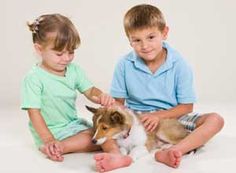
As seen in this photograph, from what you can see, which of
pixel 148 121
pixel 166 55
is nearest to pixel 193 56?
pixel 166 55

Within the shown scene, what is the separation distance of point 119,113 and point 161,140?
24cm

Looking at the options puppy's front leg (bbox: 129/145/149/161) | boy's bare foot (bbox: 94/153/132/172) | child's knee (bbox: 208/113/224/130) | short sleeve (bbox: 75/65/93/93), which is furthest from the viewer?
short sleeve (bbox: 75/65/93/93)

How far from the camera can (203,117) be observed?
2.11 meters

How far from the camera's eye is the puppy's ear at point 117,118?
6.33 ft

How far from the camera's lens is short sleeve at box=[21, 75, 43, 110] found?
6.66 ft

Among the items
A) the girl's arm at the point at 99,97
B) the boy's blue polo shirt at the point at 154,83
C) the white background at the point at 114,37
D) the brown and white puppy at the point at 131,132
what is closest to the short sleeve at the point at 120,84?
the boy's blue polo shirt at the point at 154,83

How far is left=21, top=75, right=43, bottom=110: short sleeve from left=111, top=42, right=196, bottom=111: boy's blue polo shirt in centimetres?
35

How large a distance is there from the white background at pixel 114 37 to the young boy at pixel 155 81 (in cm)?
88

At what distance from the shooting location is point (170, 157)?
1879 mm

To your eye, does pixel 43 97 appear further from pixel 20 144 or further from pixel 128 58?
pixel 128 58

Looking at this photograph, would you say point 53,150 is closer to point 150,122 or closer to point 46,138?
point 46,138

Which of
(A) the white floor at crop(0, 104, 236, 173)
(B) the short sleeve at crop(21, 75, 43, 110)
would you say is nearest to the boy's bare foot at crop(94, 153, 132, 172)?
(A) the white floor at crop(0, 104, 236, 173)

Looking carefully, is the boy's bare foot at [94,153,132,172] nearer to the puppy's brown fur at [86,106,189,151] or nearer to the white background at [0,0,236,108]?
the puppy's brown fur at [86,106,189,151]

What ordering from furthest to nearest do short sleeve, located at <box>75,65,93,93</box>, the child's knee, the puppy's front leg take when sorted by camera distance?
short sleeve, located at <box>75,65,93,93</box> < the child's knee < the puppy's front leg
